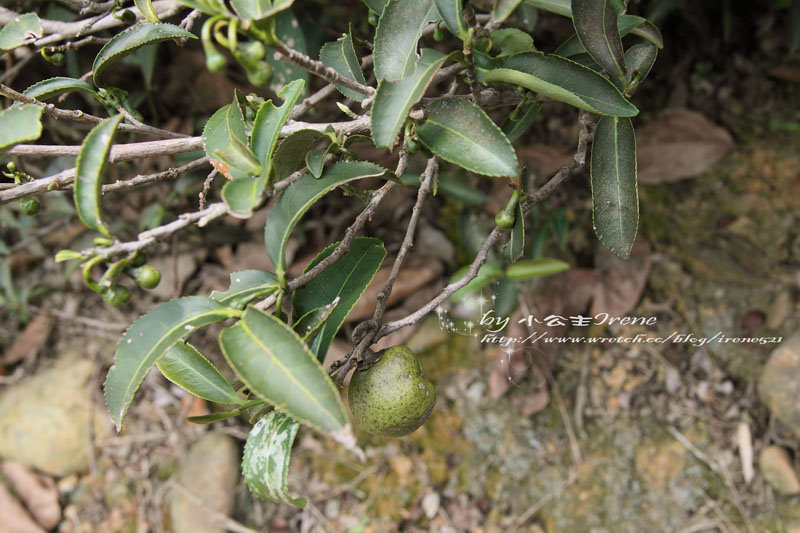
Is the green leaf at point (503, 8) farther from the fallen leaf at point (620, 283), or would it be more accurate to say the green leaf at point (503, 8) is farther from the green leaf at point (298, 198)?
the fallen leaf at point (620, 283)

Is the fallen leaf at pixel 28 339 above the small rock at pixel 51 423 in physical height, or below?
above

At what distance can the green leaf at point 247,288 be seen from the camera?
35.9 inches

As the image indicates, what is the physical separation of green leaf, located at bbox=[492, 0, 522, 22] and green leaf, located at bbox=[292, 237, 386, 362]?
439mm

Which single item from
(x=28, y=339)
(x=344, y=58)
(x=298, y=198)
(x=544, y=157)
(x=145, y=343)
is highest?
(x=344, y=58)

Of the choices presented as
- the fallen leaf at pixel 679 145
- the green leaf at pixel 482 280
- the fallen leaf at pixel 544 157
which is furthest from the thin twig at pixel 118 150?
the fallen leaf at pixel 679 145

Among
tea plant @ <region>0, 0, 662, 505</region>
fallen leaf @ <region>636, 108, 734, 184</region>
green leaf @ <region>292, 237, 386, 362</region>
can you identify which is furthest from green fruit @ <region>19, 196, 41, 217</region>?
fallen leaf @ <region>636, 108, 734, 184</region>

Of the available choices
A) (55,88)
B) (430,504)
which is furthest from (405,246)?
(430,504)

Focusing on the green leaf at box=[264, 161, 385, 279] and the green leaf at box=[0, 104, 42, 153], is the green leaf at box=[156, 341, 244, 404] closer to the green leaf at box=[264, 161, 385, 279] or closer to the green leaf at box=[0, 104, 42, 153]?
the green leaf at box=[264, 161, 385, 279]

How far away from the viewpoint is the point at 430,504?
6.66 feet

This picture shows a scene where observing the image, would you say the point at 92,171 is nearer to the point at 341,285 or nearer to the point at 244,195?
the point at 244,195

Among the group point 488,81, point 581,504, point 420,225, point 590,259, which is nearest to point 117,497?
point 420,225

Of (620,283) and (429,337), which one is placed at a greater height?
(620,283)

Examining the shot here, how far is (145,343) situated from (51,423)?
75.5 inches

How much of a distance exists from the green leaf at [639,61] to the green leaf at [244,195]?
0.66 meters
